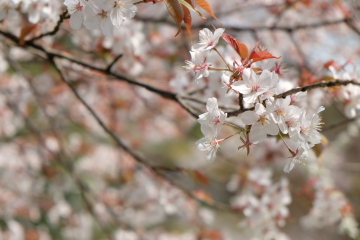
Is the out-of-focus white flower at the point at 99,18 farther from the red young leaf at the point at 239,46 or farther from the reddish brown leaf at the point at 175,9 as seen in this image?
the red young leaf at the point at 239,46

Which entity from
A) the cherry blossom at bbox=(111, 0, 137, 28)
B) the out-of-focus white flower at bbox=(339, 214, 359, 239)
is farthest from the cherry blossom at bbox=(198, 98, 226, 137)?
the out-of-focus white flower at bbox=(339, 214, 359, 239)

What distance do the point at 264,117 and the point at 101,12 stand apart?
0.36 m

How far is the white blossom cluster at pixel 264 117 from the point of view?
2.01 feet

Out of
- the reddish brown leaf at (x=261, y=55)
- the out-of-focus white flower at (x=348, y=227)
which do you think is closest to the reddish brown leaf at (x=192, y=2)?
the reddish brown leaf at (x=261, y=55)

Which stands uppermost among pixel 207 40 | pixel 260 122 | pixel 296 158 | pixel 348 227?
pixel 207 40

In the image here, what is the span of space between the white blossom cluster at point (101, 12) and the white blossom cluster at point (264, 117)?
169mm

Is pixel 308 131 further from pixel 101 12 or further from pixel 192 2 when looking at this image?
pixel 101 12

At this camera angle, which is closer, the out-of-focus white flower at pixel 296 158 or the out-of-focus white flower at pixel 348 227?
the out-of-focus white flower at pixel 296 158

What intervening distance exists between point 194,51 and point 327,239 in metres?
7.43

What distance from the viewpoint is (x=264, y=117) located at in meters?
0.61

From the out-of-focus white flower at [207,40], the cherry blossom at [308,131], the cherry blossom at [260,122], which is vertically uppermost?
the out-of-focus white flower at [207,40]

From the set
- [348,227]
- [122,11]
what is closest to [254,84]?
[122,11]

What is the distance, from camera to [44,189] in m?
2.81

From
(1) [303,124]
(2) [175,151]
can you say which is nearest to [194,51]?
(1) [303,124]
